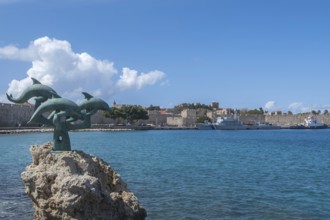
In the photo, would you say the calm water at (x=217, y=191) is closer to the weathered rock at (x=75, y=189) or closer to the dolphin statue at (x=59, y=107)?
the weathered rock at (x=75, y=189)

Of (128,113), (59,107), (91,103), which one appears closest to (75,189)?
(59,107)

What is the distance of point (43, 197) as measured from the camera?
1183 cm

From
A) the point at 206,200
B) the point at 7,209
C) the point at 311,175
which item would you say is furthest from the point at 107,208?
the point at 311,175

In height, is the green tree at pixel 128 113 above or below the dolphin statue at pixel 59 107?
above

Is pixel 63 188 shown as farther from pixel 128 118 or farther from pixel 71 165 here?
pixel 128 118

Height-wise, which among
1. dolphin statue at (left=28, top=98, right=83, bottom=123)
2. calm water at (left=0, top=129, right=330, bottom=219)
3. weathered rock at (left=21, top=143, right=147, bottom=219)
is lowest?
calm water at (left=0, top=129, right=330, bottom=219)

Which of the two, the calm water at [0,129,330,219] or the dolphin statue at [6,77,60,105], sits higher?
the dolphin statue at [6,77,60,105]

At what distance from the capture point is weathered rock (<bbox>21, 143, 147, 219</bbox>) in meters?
11.1

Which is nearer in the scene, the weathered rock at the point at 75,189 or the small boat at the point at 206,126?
the weathered rock at the point at 75,189

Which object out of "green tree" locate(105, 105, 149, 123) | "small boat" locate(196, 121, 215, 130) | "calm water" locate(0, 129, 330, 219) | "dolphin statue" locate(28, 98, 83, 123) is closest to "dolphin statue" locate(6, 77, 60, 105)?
"dolphin statue" locate(28, 98, 83, 123)

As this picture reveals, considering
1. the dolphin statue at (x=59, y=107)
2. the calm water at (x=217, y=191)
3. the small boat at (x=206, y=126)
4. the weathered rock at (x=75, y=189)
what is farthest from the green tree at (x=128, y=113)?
the weathered rock at (x=75, y=189)

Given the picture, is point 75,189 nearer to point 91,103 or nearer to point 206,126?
point 91,103

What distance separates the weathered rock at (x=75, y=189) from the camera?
11.1 m

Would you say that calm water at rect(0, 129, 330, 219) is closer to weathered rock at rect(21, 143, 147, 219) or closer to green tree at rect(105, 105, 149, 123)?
weathered rock at rect(21, 143, 147, 219)
